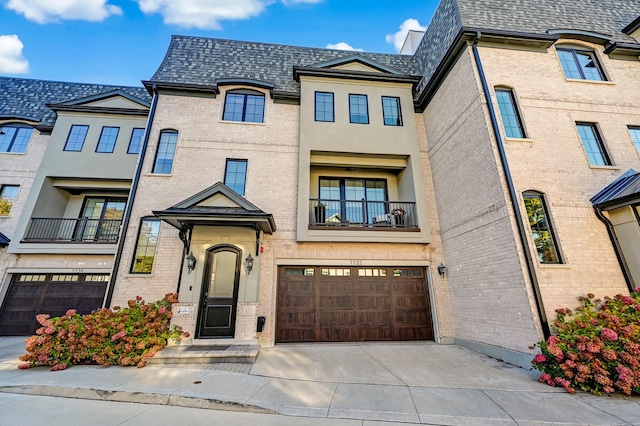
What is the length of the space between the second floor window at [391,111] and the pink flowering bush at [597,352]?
760 centimetres

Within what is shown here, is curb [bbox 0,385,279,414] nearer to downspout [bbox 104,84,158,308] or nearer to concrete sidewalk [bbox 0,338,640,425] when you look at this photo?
concrete sidewalk [bbox 0,338,640,425]

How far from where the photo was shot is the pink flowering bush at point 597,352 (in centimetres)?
417

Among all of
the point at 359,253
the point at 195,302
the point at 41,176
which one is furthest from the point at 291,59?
the point at 41,176

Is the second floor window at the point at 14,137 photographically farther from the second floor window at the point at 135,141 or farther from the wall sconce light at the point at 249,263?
the wall sconce light at the point at 249,263

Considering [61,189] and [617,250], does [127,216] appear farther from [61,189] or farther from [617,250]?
[617,250]

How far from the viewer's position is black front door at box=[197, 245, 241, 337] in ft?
23.1

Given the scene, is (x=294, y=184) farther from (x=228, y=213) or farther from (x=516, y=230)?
(x=516, y=230)

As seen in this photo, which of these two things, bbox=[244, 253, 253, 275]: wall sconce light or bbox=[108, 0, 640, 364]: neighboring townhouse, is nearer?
bbox=[108, 0, 640, 364]: neighboring townhouse

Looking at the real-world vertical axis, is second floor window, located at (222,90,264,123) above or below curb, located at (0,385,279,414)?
above

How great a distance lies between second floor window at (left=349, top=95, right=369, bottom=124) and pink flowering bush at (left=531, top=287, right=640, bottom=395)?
8.01 m

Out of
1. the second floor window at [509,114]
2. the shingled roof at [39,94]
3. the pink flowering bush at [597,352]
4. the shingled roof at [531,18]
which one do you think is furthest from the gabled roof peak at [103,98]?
the pink flowering bush at [597,352]

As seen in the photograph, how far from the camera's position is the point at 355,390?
4336 mm

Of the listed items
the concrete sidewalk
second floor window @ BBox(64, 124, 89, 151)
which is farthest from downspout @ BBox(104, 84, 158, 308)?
second floor window @ BBox(64, 124, 89, 151)

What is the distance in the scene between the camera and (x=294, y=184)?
8.78 metres
